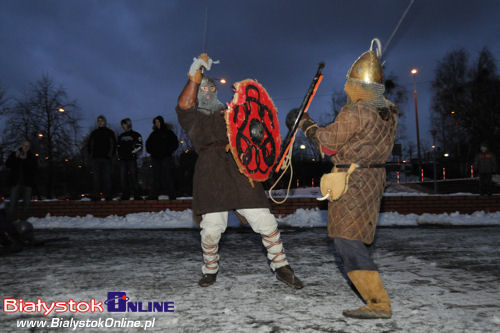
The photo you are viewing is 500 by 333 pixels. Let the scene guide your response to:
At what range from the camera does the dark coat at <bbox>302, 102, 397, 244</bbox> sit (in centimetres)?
252

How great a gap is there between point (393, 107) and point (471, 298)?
5.08 feet

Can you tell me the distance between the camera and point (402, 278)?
3412 millimetres

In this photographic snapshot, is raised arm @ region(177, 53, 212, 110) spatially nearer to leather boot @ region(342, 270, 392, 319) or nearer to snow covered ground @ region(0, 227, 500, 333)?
snow covered ground @ region(0, 227, 500, 333)

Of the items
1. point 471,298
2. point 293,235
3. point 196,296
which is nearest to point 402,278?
point 471,298

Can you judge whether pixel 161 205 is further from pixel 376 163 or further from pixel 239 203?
pixel 376 163

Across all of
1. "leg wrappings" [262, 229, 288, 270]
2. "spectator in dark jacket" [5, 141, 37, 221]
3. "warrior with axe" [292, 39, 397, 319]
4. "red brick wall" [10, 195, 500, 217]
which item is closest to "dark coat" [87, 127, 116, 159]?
"red brick wall" [10, 195, 500, 217]

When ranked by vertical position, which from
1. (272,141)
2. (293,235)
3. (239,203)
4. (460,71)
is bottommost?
(293,235)

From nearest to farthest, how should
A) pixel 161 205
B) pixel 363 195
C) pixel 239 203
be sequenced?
1. pixel 363 195
2. pixel 239 203
3. pixel 161 205

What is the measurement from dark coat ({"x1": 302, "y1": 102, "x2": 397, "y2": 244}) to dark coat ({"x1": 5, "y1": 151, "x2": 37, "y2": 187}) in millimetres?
6699

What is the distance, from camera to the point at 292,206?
8617 mm

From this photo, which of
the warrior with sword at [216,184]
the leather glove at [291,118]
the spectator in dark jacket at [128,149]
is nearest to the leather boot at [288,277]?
the warrior with sword at [216,184]

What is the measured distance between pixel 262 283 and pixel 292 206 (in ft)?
17.6

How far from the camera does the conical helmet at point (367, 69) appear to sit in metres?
2.65

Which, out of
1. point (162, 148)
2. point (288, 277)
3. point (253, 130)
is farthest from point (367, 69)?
point (162, 148)
